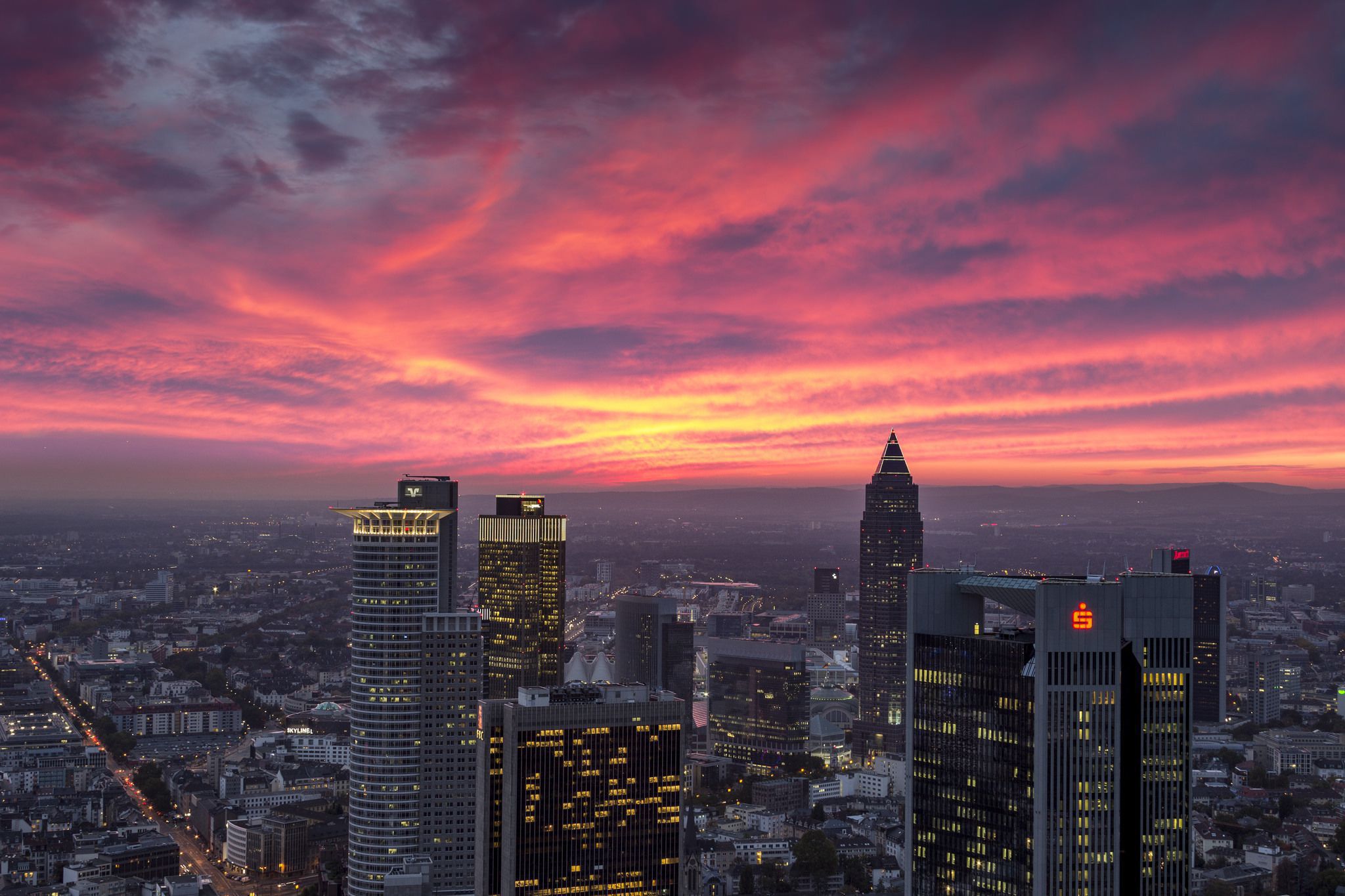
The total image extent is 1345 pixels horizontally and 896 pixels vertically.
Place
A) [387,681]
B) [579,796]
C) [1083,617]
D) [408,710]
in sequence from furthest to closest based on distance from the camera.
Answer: [387,681], [408,710], [579,796], [1083,617]

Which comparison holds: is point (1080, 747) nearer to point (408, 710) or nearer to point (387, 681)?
point (408, 710)

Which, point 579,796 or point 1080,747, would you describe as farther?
point 579,796

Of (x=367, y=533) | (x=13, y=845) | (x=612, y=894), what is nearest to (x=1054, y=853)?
(x=612, y=894)

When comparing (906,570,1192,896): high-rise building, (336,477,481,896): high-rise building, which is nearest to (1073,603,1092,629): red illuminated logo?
(906,570,1192,896): high-rise building

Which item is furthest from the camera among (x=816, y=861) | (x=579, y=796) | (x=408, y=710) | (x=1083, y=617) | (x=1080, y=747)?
(x=816, y=861)

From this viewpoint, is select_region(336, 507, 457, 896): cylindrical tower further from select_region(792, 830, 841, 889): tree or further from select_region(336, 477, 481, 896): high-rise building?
select_region(792, 830, 841, 889): tree

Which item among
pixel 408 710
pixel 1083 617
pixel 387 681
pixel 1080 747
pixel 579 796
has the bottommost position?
pixel 579 796

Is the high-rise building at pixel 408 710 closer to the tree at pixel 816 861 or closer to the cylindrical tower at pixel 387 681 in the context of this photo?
the cylindrical tower at pixel 387 681

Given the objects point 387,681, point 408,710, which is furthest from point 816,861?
point 387,681
